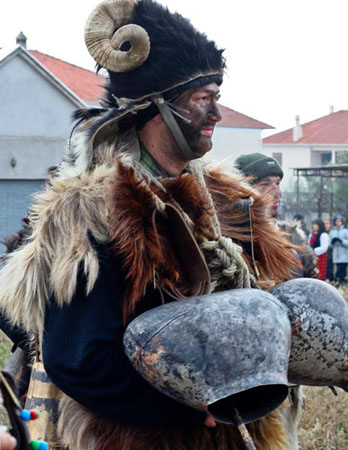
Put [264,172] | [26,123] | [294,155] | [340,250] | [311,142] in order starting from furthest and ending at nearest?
1. [294,155]
2. [311,142]
3. [26,123]
4. [340,250]
5. [264,172]

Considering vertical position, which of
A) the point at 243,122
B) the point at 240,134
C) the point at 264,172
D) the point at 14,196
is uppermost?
the point at 264,172

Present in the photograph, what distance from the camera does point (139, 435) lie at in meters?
2.28

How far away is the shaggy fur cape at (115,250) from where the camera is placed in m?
2.23

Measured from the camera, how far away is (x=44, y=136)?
1631cm

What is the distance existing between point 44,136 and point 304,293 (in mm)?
14439

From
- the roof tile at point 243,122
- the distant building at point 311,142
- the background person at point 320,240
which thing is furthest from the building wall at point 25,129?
the distant building at point 311,142

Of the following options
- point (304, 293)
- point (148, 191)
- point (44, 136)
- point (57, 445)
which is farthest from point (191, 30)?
point (44, 136)

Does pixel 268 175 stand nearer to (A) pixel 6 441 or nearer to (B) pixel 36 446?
(B) pixel 36 446

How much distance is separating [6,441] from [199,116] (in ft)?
4.70

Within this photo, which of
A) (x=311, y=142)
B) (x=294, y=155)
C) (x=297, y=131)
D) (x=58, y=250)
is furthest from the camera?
(x=297, y=131)

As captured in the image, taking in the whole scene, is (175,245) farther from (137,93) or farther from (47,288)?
(137,93)

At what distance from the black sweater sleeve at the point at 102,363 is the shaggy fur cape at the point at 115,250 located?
0.04 m

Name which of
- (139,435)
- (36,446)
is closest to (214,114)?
(139,435)

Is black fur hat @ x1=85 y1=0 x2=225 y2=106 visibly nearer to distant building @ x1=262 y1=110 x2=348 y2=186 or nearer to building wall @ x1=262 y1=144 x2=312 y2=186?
distant building @ x1=262 y1=110 x2=348 y2=186
